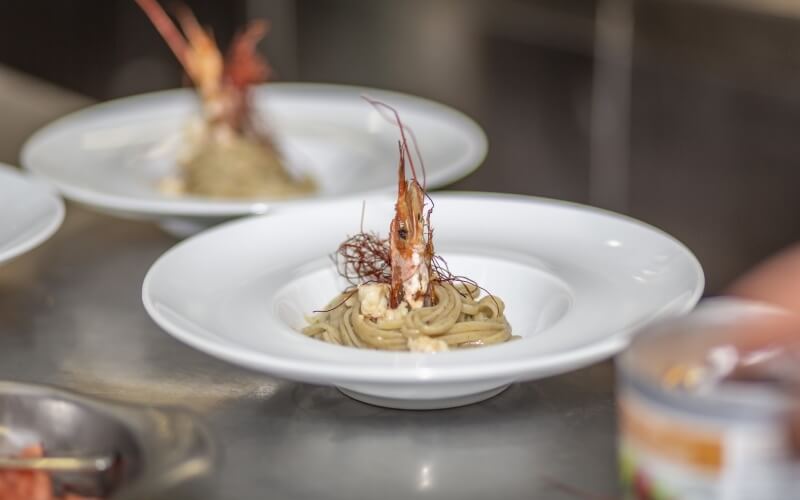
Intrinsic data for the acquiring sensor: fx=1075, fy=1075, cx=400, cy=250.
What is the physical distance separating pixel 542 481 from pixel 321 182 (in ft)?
3.92

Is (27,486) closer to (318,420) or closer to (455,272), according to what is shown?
(318,420)

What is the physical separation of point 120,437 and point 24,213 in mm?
535

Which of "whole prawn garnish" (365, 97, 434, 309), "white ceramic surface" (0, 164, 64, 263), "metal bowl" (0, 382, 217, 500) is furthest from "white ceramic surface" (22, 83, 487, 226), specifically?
"metal bowl" (0, 382, 217, 500)

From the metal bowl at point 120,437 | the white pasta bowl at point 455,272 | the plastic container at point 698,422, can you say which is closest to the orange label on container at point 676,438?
the plastic container at point 698,422

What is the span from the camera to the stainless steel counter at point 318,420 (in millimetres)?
911

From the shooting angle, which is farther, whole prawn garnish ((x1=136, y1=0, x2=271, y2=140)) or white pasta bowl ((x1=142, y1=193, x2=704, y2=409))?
whole prawn garnish ((x1=136, y1=0, x2=271, y2=140))

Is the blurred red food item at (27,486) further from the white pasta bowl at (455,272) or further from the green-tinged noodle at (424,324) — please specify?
the green-tinged noodle at (424,324)

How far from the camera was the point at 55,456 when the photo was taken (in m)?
1.06

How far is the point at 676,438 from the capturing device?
65 cm

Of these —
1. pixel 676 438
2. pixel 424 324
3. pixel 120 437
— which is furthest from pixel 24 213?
pixel 676 438

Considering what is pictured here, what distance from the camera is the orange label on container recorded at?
24.9 inches

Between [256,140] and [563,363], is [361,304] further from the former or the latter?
[256,140]

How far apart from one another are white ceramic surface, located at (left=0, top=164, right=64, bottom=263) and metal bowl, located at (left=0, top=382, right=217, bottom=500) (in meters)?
0.22

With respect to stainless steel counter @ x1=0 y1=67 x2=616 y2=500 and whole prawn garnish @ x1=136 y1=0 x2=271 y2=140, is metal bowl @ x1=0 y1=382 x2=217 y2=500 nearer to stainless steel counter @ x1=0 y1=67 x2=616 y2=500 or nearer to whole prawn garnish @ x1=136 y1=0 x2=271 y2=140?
stainless steel counter @ x1=0 y1=67 x2=616 y2=500
